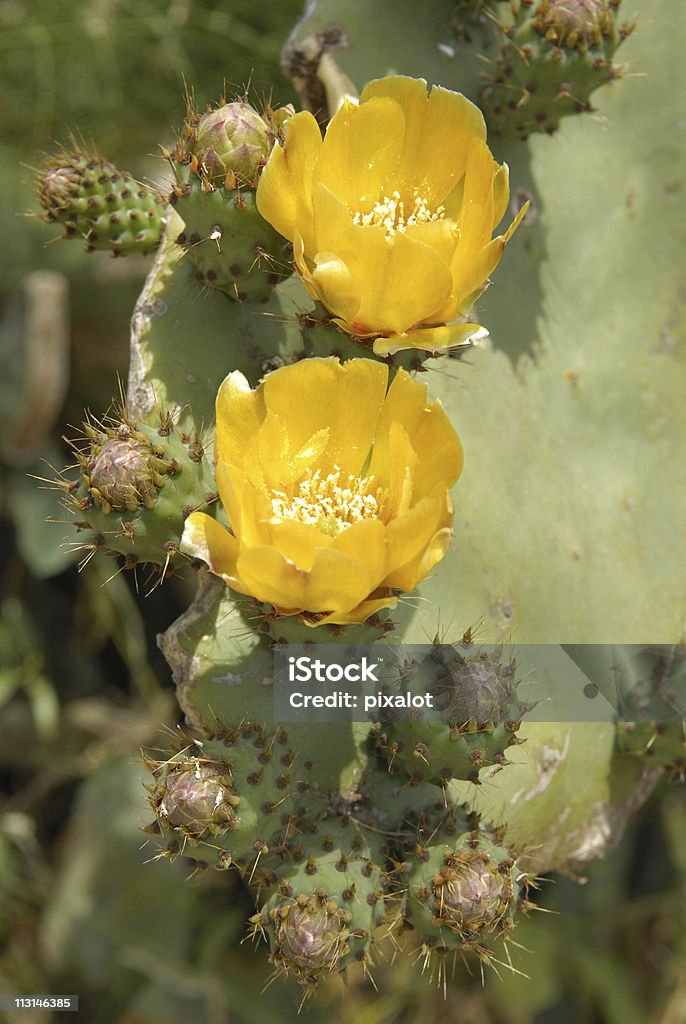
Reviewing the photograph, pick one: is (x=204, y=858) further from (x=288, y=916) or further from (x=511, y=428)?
(x=511, y=428)

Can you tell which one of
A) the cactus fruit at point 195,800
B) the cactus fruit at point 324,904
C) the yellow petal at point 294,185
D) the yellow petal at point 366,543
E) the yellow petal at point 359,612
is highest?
the yellow petal at point 294,185

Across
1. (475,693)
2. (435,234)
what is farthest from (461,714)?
(435,234)

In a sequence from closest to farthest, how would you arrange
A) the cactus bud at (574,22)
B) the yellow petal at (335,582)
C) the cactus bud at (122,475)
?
the yellow petal at (335,582), the cactus bud at (122,475), the cactus bud at (574,22)

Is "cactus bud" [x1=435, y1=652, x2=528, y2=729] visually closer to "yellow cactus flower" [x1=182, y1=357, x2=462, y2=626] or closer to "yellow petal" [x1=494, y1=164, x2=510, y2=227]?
"yellow cactus flower" [x1=182, y1=357, x2=462, y2=626]

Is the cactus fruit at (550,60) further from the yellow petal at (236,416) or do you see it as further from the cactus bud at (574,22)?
the yellow petal at (236,416)

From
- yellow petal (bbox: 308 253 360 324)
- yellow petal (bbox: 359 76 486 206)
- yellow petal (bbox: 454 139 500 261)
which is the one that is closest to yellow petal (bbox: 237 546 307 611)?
yellow petal (bbox: 308 253 360 324)

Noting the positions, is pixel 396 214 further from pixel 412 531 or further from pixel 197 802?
pixel 197 802

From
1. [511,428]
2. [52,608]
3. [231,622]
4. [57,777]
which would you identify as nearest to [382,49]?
[511,428]

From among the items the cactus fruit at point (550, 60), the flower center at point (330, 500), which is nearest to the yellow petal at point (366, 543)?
the flower center at point (330, 500)
